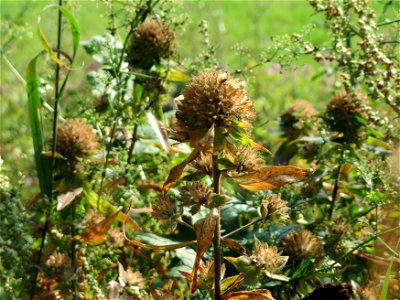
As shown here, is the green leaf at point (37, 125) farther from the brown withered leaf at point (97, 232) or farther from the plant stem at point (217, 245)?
the plant stem at point (217, 245)

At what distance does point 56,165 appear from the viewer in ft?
5.67

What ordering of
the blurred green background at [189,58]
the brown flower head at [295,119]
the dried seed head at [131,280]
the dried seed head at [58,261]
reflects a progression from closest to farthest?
the dried seed head at [131,280] → the dried seed head at [58,261] → the blurred green background at [189,58] → the brown flower head at [295,119]

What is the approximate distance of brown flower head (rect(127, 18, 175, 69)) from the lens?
6.04 feet

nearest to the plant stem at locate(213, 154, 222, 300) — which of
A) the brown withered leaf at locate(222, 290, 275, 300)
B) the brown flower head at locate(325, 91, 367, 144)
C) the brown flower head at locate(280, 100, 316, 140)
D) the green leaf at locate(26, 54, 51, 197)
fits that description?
the brown withered leaf at locate(222, 290, 275, 300)

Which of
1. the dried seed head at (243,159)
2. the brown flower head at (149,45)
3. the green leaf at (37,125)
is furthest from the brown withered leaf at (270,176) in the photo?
the brown flower head at (149,45)

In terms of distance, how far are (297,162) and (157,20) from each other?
32.0 inches

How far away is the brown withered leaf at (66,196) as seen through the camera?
160 cm

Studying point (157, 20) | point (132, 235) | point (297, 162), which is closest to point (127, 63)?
point (157, 20)

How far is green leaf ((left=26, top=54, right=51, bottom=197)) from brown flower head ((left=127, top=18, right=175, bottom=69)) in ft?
1.00

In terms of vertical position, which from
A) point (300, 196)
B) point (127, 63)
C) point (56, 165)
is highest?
point (127, 63)

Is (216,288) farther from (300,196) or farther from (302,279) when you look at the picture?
(300,196)

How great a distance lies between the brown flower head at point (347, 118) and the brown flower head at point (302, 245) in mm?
360

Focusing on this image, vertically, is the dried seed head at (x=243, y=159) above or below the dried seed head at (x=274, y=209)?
above

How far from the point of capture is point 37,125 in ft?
5.50
